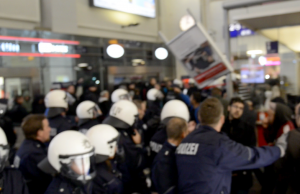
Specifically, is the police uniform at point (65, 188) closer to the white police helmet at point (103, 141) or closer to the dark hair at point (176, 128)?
the white police helmet at point (103, 141)

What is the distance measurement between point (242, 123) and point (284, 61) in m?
2.25

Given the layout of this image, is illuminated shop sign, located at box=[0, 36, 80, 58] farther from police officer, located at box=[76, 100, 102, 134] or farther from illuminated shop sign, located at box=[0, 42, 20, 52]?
police officer, located at box=[76, 100, 102, 134]

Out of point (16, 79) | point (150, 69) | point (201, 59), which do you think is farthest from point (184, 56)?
point (150, 69)

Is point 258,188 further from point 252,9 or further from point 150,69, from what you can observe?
point 150,69

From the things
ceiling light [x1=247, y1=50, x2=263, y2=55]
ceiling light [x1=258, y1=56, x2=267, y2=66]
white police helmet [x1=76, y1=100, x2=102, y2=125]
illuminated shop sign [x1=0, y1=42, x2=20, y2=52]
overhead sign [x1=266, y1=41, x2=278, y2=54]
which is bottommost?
white police helmet [x1=76, y1=100, x2=102, y2=125]

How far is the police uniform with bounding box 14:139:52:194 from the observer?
3070mm

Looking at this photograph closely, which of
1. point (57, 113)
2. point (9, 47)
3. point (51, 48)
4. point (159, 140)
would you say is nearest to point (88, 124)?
point (57, 113)

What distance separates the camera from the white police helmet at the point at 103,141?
2.77 meters

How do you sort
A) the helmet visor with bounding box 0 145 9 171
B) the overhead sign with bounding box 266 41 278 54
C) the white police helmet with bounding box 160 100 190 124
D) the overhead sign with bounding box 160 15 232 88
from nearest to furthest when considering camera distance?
the helmet visor with bounding box 0 145 9 171 → the white police helmet with bounding box 160 100 190 124 → the overhead sign with bounding box 160 15 232 88 → the overhead sign with bounding box 266 41 278 54

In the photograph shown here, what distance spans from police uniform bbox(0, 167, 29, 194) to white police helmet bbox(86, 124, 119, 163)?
0.64 metres

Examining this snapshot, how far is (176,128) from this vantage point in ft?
9.68

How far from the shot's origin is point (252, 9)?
178 inches

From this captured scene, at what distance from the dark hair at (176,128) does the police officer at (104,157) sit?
1.67 ft

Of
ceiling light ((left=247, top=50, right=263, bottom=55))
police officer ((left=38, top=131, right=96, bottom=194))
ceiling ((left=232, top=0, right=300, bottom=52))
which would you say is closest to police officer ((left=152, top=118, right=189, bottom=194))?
police officer ((left=38, top=131, right=96, bottom=194))
